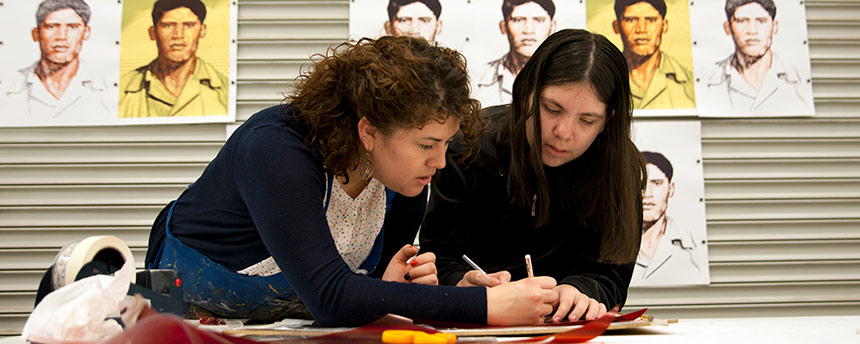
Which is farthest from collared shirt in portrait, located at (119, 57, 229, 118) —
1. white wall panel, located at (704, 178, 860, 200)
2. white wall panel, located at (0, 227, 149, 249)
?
white wall panel, located at (704, 178, 860, 200)

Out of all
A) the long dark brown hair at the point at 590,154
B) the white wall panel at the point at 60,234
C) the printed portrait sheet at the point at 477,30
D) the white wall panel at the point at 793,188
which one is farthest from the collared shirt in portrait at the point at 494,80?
the white wall panel at the point at 60,234

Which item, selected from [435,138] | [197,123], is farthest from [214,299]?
[197,123]

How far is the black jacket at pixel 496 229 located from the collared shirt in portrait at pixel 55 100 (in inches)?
54.9

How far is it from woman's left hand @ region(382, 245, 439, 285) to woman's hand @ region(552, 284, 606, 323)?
25 cm

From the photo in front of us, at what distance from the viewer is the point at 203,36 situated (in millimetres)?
2221

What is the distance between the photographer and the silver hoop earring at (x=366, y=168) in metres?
1.17

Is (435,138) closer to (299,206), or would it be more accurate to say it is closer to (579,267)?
(299,206)

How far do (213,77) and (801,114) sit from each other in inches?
86.0

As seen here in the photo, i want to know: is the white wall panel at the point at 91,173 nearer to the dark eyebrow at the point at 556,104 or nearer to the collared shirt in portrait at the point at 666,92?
the dark eyebrow at the point at 556,104

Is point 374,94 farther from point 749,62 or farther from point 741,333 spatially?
point 749,62

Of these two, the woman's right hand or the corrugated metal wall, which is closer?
the woman's right hand

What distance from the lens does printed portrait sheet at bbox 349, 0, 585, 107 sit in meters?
2.24

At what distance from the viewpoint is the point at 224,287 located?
1.21m

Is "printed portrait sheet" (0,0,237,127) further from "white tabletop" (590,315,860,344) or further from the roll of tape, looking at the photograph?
"white tabletop" (590,315,860,344)
